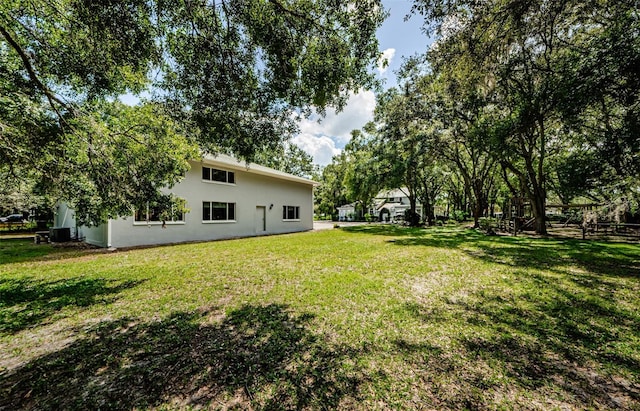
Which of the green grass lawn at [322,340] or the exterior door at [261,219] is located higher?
the exterior door at [261,219]

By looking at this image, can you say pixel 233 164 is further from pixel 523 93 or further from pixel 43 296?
pixel 523 93

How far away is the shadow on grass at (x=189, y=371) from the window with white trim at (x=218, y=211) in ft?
38.3

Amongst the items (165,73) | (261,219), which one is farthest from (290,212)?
(165,73)

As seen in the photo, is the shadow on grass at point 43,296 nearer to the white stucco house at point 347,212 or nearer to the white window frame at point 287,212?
the white window frame at point 287,212

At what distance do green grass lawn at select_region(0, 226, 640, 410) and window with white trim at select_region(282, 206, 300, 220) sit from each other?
44.1 ft

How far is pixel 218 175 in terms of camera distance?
15391 millimetres

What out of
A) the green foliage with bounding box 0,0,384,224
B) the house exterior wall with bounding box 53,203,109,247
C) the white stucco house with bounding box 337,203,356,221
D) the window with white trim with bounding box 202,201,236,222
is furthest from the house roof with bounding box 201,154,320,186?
the white stucco house with bounding box 337,203,356,221

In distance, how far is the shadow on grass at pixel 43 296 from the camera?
4.18 metres

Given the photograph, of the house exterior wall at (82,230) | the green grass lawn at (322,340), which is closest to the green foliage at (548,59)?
the green grass lawn at (322,340)

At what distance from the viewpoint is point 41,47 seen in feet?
16.5

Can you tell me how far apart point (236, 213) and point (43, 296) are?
1139cm

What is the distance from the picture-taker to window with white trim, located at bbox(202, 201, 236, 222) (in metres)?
14.9

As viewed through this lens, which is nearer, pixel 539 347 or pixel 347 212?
pixel 539 347

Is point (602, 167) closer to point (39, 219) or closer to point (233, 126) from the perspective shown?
point (233, 126)
